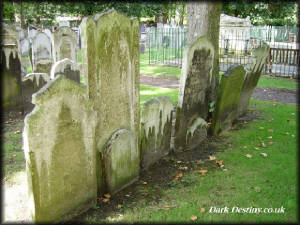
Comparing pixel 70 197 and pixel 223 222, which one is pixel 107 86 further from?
pixel 223 222

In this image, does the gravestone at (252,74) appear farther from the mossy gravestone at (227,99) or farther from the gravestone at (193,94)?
the gravestone at (193,94)

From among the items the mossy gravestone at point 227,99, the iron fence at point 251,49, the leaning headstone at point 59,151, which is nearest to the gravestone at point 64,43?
the mossy gravestone at point 227,99

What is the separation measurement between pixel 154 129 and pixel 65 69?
3.28m

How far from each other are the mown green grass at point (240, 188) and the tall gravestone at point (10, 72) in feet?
16.2

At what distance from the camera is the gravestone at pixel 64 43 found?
934 centimetres

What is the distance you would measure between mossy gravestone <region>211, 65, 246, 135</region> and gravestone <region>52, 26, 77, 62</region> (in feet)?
18.6

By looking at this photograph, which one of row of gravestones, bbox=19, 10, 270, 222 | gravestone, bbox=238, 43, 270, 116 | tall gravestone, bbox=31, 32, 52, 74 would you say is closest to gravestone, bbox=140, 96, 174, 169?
row of gravestones, bbox=19, 10, 270, 222

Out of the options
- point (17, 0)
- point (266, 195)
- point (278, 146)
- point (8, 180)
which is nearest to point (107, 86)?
point (8, 180)

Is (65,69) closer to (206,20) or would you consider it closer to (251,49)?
(206,20)

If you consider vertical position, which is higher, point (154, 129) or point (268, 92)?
point (154, 129)

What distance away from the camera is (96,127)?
372cm

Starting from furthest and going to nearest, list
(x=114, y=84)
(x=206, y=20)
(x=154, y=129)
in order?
(x=206, y=20) < (x=154, y=129) < (x=114, y=84)

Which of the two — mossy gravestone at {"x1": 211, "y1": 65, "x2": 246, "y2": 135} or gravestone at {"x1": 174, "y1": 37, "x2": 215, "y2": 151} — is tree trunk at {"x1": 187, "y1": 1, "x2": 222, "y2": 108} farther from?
gravestone at {"x1": 174, "y1": 37, "x2": 215, "y2": 151}

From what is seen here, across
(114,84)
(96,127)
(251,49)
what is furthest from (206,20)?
(251,49)
